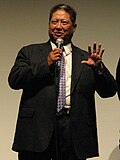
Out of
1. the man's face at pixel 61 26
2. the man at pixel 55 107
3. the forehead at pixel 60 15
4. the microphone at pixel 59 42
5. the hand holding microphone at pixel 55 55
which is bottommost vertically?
the man at pixel 55 107

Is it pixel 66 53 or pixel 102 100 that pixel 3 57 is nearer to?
pixel 102 100

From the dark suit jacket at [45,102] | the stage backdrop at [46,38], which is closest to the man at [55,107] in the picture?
the dark suit jacket at [45,102]

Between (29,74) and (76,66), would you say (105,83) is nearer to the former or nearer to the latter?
(76,66)

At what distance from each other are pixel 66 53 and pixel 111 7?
1179 millimetres

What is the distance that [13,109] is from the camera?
2.72m

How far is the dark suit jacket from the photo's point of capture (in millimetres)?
1624

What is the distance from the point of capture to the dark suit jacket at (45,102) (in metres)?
1.62

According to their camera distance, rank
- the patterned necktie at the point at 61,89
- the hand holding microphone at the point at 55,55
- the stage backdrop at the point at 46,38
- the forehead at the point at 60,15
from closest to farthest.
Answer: the hand holding microphone at the point at 55,55, the patterned necktie at the point at 61,89, the forehead at the point at 60,15, the stage backdrop at the point at 46,38

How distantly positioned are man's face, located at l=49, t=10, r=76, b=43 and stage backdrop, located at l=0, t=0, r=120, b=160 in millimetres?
1008

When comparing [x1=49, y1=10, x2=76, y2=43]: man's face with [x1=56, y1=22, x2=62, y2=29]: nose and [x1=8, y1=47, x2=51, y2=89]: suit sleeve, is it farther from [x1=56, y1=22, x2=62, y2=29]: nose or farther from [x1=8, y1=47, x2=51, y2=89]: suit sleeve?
[x1=8, y1=47, x2=51, y2=89]: suit sleeve

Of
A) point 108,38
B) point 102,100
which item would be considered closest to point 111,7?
point 108,38

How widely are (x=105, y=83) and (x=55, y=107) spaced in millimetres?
254

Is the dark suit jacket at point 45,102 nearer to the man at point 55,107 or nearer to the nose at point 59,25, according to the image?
the man at point 55,107

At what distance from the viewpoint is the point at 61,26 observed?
173cm
